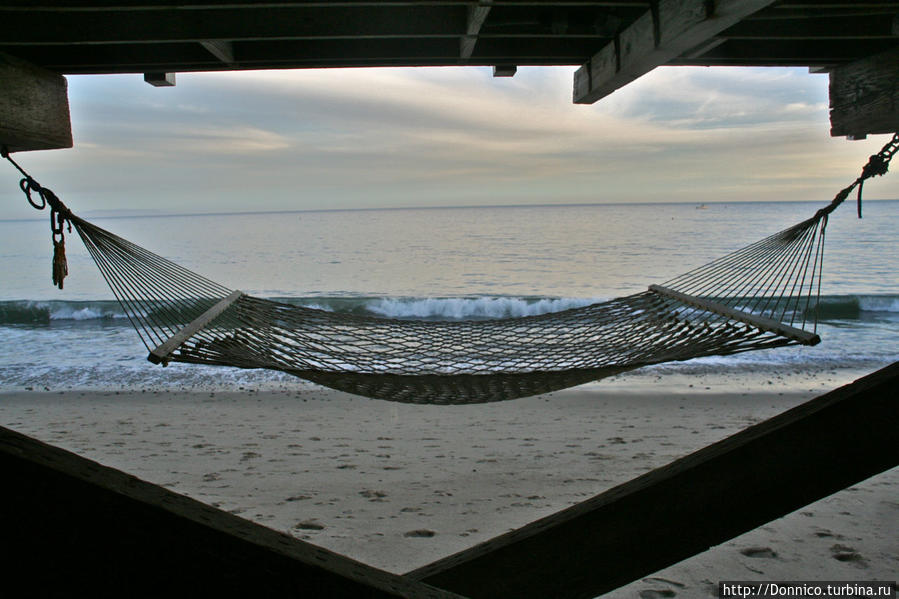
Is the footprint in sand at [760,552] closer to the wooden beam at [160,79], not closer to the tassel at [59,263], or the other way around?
the tassel at [59,263]

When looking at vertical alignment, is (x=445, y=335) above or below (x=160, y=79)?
below

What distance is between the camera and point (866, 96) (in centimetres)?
253

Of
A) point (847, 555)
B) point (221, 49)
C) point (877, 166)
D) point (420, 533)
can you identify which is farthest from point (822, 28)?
point (420, 533)

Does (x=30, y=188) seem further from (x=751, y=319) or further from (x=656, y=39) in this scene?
(x=751, y=319)

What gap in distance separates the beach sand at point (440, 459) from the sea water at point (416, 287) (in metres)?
0.79

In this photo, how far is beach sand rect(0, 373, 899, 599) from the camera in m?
2.46

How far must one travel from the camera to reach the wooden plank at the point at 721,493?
961 mm

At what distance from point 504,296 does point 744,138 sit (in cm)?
2028

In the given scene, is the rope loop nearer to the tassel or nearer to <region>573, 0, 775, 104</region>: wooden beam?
the tassel

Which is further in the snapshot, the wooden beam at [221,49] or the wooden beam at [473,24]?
the wooden beam at [221,49]

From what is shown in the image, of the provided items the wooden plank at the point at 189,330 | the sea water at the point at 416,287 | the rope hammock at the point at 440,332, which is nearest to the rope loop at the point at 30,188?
the rope hammock at the point at 440,332

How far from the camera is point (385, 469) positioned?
11.4ft

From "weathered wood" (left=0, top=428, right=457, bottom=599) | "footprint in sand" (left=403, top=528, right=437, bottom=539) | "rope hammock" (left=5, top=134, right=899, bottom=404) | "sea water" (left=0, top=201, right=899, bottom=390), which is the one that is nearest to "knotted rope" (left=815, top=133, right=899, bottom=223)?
"rope hammock" (left=5, top=134, right=899, bottom=404)

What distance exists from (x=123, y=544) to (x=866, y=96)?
296 cm
